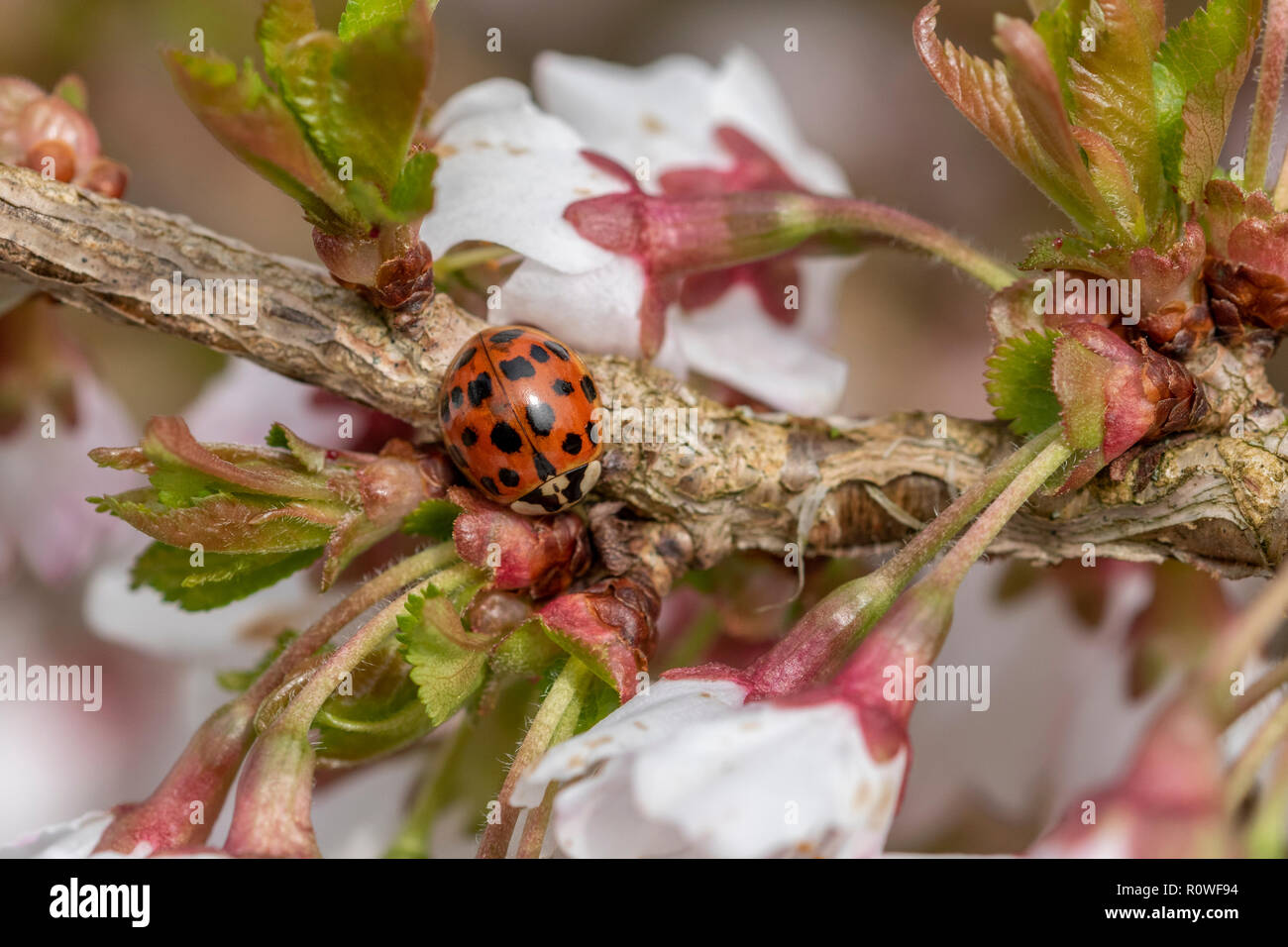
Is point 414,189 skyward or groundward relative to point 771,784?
skyward

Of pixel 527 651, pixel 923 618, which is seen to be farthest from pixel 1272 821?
pixel 527 651

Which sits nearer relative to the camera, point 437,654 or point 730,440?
point 437,654

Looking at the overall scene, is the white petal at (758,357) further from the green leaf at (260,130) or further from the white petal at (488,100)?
the green leaf at (260,130)

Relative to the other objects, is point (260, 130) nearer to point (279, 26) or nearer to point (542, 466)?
point (279, 26)

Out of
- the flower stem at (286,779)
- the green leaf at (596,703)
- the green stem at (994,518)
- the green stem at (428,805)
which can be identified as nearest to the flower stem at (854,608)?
the green stem at (994,518)

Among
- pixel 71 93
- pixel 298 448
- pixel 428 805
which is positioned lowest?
pixel 428 805

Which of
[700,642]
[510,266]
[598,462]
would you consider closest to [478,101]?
[510,266]
